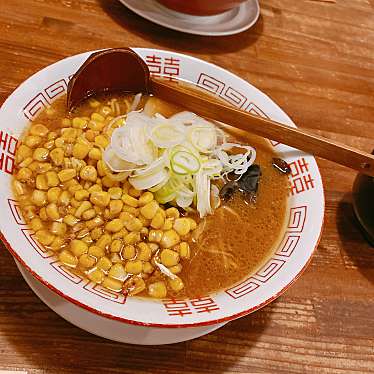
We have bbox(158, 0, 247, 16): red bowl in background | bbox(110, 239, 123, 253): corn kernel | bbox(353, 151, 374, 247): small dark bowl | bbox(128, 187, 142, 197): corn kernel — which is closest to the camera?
bbox(110, 239, 123, 253): corn kernel

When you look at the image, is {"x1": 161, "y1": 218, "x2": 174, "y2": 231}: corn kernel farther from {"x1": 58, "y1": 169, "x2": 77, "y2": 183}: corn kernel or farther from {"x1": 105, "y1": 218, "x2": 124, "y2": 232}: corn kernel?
{"x1": 58, "y1": 169, "x2": 77, "y2": 183}: corn kernel

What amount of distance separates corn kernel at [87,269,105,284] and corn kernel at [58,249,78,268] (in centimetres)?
5

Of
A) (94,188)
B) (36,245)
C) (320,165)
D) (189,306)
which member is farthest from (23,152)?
(320,165)

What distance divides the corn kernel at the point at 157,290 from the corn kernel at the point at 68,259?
220 mm

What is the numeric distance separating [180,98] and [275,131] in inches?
14.6

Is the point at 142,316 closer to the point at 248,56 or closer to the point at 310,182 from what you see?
the point at 310,182

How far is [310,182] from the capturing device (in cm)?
166

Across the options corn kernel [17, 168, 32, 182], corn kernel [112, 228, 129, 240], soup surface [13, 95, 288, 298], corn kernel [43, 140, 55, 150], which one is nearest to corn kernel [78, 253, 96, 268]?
soup surface [13, 95, 288, 298]

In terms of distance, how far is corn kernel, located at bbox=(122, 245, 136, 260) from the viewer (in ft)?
4.63

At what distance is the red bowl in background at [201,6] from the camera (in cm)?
231

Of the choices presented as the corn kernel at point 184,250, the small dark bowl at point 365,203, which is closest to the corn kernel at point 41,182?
the corn kernel at point 184,250

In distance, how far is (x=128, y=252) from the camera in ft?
4.63

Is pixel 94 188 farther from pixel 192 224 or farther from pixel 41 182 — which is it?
pixel 192 224

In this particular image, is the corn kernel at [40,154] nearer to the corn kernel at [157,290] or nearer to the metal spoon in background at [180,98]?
the metal spoon in background at [180,98]
